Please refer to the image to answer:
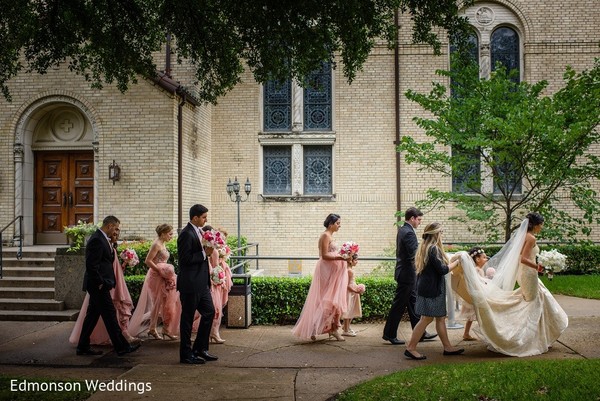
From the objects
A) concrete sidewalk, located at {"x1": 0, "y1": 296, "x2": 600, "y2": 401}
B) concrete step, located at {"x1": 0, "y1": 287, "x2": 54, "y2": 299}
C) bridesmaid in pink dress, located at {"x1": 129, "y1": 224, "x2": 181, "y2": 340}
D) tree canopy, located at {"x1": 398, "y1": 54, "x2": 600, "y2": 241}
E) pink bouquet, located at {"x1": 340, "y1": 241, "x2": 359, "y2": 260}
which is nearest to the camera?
concrete sidewalk, located at {"x1": 0, "y1": 296, "x2": 600, "y2": 401}

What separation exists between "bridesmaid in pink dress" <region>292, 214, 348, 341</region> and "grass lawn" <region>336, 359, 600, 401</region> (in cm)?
208

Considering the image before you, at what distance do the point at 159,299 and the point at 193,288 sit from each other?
6.56ft

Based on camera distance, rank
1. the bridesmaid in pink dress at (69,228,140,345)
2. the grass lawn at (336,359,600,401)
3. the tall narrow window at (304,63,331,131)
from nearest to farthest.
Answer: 1. the grass lawn at (336,359,600,401)
2. the bridesmaid in pink dress at (69,228,140,345)
3. the tall narrow window at (304,63,331,131)

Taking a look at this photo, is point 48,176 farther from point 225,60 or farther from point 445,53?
point 445,53

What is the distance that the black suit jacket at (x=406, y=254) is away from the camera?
7.82 metres

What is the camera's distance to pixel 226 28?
9258 mm

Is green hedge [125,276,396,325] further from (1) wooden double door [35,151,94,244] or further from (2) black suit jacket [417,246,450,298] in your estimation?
(1) wooden double door [35,151,94,244]

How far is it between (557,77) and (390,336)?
12.4 metres

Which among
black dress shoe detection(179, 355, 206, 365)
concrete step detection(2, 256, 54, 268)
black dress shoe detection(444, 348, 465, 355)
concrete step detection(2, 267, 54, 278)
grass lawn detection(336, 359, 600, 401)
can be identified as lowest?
black dress shoe detection(179, 355, 206, 365)

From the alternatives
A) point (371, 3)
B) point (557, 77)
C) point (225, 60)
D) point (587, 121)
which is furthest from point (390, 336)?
point (557, 77)

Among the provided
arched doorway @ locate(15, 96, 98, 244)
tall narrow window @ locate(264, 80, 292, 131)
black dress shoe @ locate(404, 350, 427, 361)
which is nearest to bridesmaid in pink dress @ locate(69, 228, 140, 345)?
black dress shoe @ locate(404, 350, 427, 361)

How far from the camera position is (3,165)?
13.8m

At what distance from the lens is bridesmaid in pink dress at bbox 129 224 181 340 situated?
852 centimetres

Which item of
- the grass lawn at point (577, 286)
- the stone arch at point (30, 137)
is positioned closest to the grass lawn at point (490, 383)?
the grass lawn at point (577, 286)
